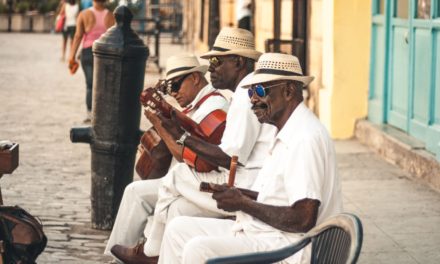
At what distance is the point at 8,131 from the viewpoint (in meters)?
13.9

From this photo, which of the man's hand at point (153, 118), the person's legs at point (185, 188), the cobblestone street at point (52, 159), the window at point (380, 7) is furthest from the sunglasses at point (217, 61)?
the window at point (380, 7)

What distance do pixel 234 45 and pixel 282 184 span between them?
5.70 feet

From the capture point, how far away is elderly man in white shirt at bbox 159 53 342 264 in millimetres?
4852

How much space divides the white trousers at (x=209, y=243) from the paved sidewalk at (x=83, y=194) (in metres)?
Result: 1.81

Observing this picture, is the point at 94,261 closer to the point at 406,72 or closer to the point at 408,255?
the point at 408,255

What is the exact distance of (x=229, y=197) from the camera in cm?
518

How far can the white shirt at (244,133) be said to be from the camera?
5969 mm

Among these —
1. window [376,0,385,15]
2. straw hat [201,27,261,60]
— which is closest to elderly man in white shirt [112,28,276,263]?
straw hat [201,27,261,60]

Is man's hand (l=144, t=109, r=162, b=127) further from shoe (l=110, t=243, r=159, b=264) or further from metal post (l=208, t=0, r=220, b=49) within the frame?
metal post (l=208, t=0, r=220, b=49)

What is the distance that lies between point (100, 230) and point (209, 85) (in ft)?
6.62

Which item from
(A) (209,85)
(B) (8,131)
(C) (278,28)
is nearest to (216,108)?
(A) (209,85)

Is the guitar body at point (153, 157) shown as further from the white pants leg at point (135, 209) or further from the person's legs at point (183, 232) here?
the person's legs at point (183, 232)

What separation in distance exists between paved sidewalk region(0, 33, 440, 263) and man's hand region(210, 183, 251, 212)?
2.01 m

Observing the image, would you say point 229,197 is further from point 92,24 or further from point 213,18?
point 213,18
